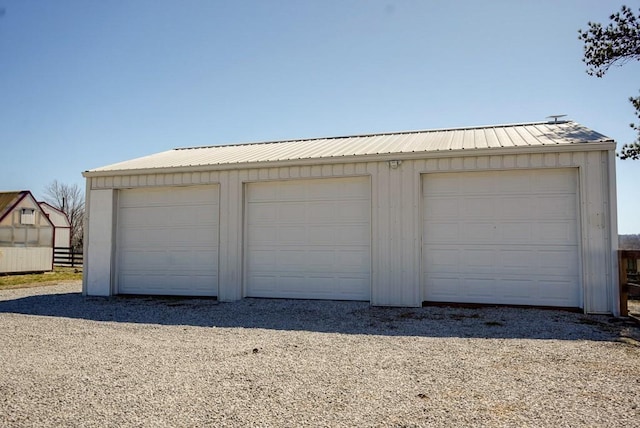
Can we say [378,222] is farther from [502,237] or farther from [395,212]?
[502,237]

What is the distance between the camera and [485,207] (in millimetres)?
8719

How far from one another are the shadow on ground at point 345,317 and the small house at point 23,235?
873 cm

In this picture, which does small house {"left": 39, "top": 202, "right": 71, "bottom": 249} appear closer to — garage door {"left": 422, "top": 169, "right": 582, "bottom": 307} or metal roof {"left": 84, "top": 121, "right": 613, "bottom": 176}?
metal roof {"left": 84, "top": 121, "right": 613, "bottom": 176}

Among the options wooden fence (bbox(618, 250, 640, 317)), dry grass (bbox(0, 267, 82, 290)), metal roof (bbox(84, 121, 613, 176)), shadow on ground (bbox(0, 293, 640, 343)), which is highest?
metal roof (bbox(84, 121, 613, 176))

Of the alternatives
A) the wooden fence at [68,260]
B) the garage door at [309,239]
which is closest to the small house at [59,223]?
the wooden fence at [68,260]

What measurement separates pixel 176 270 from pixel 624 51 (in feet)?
35.6

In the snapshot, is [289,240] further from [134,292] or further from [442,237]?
[134,292]

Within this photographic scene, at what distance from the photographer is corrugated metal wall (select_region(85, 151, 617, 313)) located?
7887mm

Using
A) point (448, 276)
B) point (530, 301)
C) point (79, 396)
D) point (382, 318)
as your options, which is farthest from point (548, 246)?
point (79, 396)

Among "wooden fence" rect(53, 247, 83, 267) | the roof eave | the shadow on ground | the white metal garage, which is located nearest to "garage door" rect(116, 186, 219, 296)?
the white metal garage

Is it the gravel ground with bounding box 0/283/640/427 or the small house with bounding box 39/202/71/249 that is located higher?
the small house with bounding box 39/202/71/249

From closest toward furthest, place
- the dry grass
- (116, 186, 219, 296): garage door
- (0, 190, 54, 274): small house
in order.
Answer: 1. (116, 186, 219, 296): garage door
2. the dry grass
3. (0, 190, 54, 274): small house

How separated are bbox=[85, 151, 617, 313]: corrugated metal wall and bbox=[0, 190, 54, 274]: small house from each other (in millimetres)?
8276

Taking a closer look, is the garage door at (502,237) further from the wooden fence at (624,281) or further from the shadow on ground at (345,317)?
the wooden fence at (624,281)
